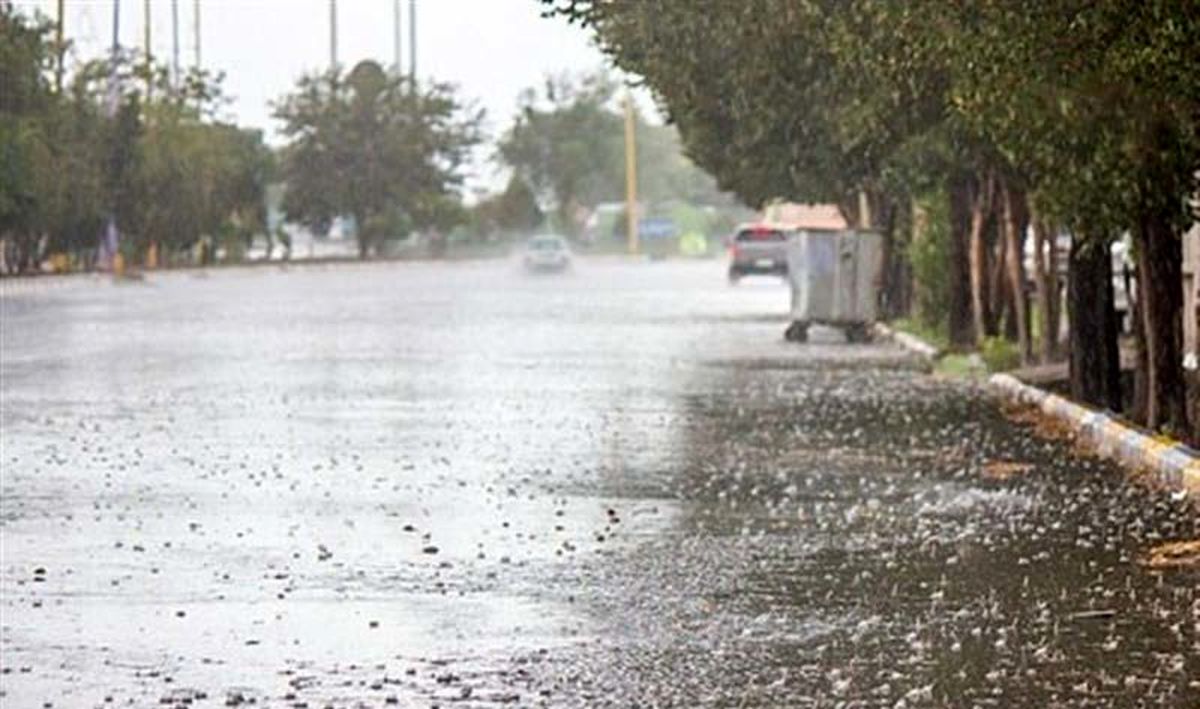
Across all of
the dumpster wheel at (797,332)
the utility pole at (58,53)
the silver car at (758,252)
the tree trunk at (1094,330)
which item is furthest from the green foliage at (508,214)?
the tree trunk at (1094,330)

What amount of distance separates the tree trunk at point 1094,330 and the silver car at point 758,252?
5893cm

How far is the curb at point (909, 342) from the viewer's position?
1556 inches

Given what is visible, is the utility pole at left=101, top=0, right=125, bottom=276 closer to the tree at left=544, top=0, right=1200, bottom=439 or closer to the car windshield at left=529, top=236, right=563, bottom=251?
the car windshield at left=529, top=236, right=563, bottom=251

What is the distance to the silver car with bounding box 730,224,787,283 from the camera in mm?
86750

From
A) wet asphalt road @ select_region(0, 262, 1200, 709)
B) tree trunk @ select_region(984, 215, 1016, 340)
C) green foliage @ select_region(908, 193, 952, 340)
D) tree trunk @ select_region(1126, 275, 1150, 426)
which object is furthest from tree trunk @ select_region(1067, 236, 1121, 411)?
green foliage @ select_region(908, 193, 952, 340)

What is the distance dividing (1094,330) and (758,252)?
196 feet

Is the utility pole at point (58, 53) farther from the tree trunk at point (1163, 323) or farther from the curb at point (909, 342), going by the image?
the tree trunk at point (1163, 323)

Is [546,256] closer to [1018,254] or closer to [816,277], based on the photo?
[816,277]

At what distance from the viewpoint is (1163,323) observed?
23078 mm

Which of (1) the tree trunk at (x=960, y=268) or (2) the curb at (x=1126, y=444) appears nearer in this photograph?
(2) the curb at (x=1126, y=444)

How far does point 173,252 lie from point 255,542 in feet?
300

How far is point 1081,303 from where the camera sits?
2738 cm

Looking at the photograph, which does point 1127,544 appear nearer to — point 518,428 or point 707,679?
point 707,679

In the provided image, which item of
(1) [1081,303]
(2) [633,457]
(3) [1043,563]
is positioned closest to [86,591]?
(3) [1043,563]
